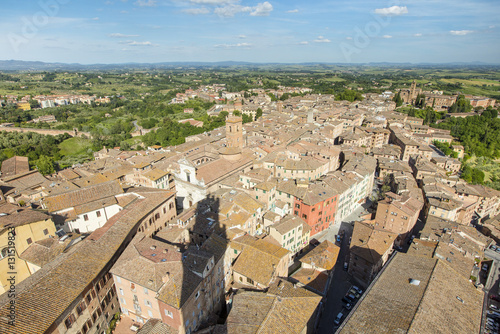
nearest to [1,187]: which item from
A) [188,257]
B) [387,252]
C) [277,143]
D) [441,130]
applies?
[188,257]

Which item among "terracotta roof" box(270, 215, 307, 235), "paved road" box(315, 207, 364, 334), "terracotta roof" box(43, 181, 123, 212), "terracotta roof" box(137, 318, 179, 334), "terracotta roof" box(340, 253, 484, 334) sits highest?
"terracotta roof" box(43, 181, 123, 212)

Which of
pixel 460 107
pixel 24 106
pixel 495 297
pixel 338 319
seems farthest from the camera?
pixel 24 106

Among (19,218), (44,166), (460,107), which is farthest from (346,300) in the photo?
(460,107)

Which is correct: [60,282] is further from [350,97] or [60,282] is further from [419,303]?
[350,97]

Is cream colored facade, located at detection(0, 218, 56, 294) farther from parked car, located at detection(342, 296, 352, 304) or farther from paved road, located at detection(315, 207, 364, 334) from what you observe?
parked car, located at detection(342, 296, 352, 304)

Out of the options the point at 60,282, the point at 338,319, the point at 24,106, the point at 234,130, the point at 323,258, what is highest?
the point at 234,130

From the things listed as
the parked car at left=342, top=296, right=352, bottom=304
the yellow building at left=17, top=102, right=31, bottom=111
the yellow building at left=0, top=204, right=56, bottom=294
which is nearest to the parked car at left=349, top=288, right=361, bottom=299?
the parked car at left=342, top=296, right=352, bottom=304
